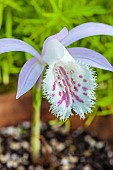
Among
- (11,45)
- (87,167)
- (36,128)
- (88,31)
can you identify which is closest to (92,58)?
(88,31)

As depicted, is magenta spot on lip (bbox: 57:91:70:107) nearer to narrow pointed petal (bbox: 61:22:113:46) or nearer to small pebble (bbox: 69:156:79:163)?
narrow pointed petal (bbox: 61:22:113:46)

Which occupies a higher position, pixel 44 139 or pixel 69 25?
pixel 69 25

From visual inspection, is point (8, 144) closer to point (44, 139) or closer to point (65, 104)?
point (44, 139)

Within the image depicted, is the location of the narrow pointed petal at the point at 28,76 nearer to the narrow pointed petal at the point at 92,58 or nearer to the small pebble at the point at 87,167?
the narrow pointed petal at the point at 92,58

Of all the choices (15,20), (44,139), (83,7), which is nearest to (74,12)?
(83,7)

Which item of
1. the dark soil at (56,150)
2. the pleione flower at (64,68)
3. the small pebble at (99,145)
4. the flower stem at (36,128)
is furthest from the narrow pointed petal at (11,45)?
the small pebble at (99,145)

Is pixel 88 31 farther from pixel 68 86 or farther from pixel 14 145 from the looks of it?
pixel 14 145
